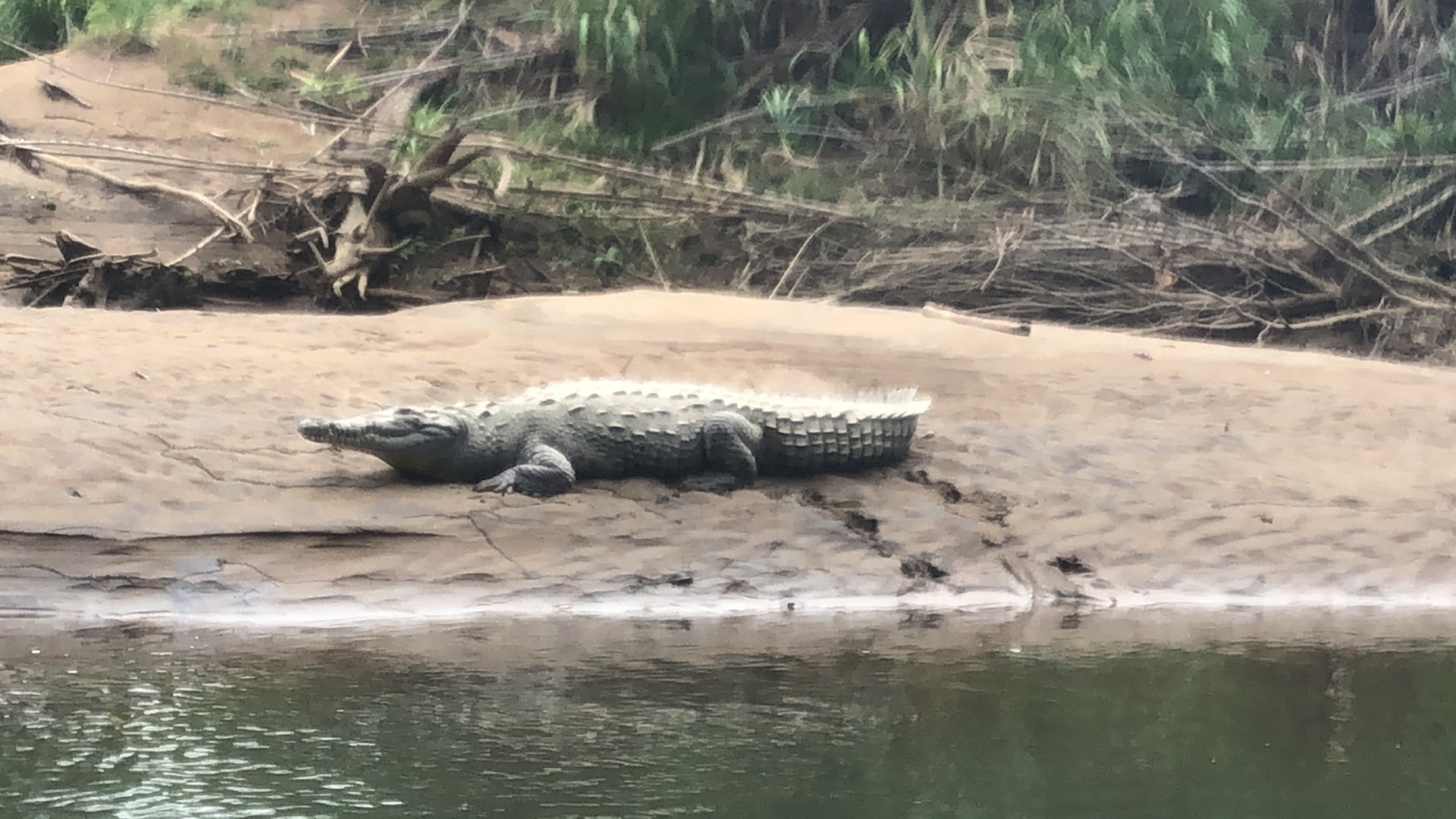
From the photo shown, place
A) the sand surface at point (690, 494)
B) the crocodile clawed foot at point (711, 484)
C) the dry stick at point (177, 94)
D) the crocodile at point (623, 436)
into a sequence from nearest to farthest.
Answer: the sand surface at point (690, 494) < the crocodile at point (623, 436) < the crocodile clawed foot at point (711, 484) < the dry stick at point (177, 94)

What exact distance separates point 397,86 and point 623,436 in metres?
6.55

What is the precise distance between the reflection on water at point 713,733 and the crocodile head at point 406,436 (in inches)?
47.4

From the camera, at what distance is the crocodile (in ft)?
15.6

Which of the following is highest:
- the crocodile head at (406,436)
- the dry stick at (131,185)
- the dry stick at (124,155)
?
the dry stick at (124,155)

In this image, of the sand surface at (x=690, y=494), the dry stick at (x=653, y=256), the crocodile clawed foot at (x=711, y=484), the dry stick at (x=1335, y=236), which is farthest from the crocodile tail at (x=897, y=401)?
the dry stick at (x=1335, y=236)

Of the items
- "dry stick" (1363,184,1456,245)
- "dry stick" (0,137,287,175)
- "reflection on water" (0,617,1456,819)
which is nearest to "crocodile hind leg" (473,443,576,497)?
"reflection on water" (0,617,1456,819)

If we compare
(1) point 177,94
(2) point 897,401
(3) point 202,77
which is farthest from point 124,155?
(2) point 897,401

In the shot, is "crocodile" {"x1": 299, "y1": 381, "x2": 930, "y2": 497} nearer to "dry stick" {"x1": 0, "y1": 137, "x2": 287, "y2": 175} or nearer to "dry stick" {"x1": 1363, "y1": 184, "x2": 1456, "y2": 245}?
"dry stick" {"x1": 0, "y1": 137, "x2": 287, "y2": 175}

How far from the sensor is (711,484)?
4992mm

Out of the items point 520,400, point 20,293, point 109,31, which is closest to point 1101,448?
point 520,400

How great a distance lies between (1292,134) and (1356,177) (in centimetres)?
65

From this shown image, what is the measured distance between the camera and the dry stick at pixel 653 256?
9.70 m

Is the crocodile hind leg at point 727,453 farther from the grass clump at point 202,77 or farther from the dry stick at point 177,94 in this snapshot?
the grass clump at point 202,77

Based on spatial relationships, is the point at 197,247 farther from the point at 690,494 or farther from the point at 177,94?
the point at 690,494
